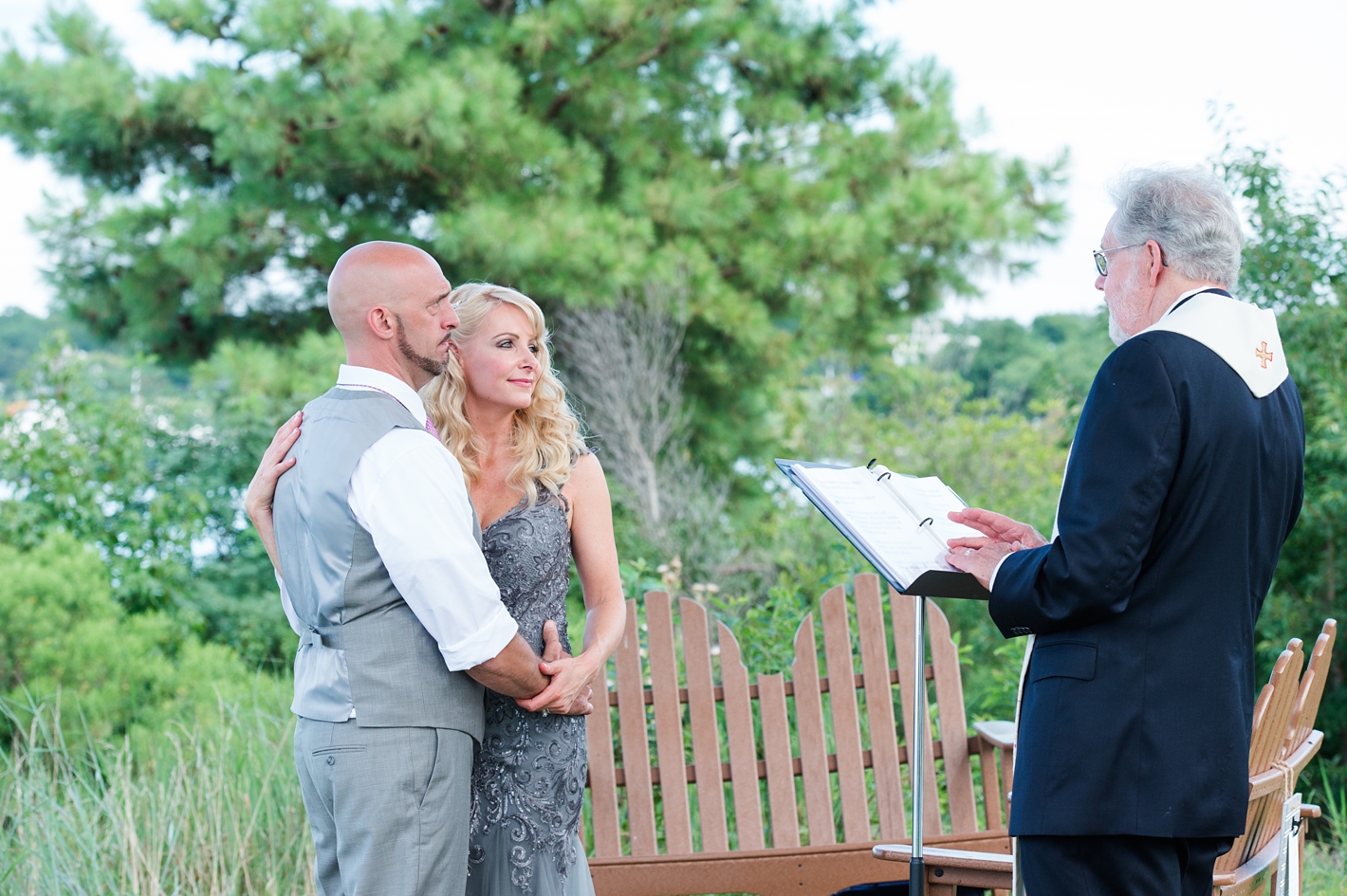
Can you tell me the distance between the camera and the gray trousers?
1.76 m

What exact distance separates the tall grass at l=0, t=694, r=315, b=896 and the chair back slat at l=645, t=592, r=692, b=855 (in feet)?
3.59

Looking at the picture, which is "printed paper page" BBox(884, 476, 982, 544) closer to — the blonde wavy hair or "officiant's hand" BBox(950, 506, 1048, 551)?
"officiant's hand" BBox(950, 506, 1048, 551)

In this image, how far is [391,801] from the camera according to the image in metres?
1.76

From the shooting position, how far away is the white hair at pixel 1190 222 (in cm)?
179

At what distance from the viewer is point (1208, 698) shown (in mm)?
1712

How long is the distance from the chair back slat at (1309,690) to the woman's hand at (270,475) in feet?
7.45

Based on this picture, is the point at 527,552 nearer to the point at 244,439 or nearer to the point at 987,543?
the point at 987,543

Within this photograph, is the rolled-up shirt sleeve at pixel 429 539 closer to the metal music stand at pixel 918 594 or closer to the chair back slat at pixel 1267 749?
the metal music stand at pixel 918 594

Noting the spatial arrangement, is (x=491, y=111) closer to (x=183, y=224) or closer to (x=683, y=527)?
(x=183, y=224)

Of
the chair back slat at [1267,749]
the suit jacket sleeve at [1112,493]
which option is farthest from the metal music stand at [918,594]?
the chair back slat at [1267,749]

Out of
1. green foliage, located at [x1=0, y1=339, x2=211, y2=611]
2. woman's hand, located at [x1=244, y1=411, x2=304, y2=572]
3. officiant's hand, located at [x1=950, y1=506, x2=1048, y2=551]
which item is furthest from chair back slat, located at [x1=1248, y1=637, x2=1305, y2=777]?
green foliage, located at [x1=0, y1=339, x2=211, y2=611]

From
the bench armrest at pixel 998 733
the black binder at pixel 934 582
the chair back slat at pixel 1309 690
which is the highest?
the black binder at pixel 934 582

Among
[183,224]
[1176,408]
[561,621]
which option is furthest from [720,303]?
[1176,408]

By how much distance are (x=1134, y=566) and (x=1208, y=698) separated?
0.81 ft
